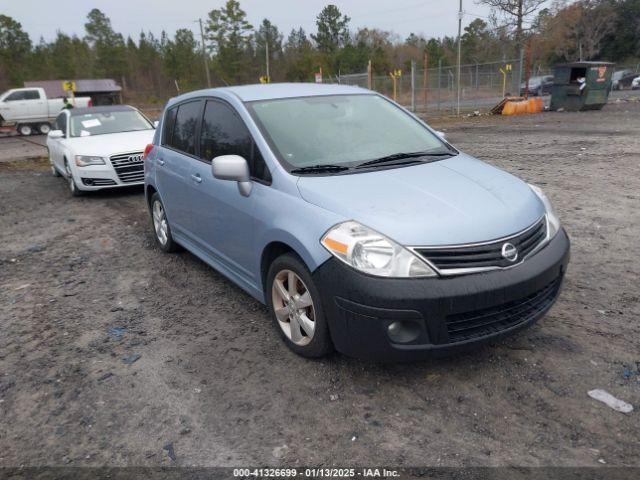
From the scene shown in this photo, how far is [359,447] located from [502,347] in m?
1.35

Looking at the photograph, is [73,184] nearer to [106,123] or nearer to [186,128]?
A: [106,123]

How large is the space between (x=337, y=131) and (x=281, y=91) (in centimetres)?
73

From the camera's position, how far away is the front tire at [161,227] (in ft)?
18.6

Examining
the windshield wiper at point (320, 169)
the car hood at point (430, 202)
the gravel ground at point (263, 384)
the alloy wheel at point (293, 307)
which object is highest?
the windshield wiper at point (320, 169)

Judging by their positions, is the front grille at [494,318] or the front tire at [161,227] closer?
the front grille at [494,318]

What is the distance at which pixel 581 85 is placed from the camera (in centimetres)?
1955

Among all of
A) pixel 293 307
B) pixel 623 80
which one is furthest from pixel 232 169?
pixel 623 80

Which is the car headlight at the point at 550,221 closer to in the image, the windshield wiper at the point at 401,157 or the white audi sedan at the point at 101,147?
the windshield wiper at the point at 401,157

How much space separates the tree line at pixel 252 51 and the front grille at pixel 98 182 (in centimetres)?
4213

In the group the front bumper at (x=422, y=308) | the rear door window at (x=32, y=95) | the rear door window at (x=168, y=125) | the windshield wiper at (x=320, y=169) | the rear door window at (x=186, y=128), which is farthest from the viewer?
the rear door window at (x=32, y=95)

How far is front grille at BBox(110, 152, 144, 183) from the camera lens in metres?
8.91

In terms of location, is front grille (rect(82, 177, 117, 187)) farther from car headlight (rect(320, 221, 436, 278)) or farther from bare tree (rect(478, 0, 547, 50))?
bare tree (rect(478, 0, 547, 50))

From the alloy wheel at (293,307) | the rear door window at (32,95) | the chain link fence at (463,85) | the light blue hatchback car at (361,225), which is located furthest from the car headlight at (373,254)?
the rear door window at (32,95)

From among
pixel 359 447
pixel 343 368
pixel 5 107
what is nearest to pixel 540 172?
pixel 343 368
